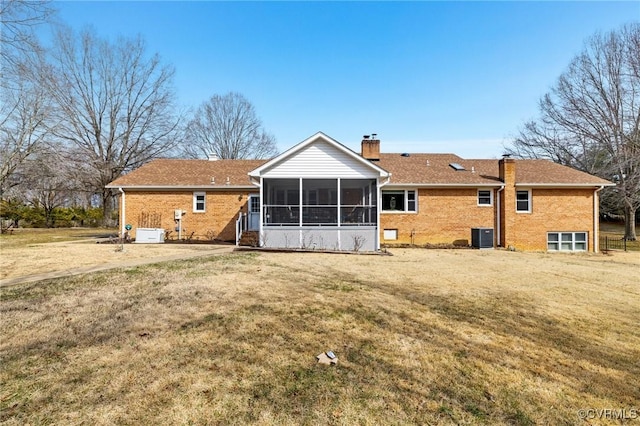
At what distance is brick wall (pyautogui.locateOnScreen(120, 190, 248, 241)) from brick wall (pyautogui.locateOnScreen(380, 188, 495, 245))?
29.2 ft

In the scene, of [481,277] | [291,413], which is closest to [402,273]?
[481,277]

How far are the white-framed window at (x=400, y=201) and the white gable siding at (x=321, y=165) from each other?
3.87 m

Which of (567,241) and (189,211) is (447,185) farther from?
(189,211)

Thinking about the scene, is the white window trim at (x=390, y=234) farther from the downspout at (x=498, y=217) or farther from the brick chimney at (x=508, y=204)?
the brick chimney at (x=508, y=204)

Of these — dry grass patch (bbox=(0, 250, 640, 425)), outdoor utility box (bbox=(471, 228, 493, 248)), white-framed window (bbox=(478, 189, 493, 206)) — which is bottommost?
dry grass patch (bbox=(0, 250, 640, 425))

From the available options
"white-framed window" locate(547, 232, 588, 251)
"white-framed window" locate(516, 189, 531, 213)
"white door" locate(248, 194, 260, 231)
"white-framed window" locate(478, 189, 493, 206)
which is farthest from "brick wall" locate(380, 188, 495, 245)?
"white door" locate(248, 194, 260, 231)

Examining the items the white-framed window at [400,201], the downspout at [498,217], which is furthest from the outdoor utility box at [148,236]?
the downspout at [498,217]

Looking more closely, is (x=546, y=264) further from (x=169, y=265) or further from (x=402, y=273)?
(x=169, y=265)

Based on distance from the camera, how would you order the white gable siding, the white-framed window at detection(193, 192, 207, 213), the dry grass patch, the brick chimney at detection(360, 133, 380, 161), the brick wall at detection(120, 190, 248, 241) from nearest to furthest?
the dry grass patch
the white gable siding
the brick wall at detection(120, 190, 248, 241)
the white-framed window at detection(193, 192, 207, 213)
the brick chimney at detection(360, 133, 380, 161)

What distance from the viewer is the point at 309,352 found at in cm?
423

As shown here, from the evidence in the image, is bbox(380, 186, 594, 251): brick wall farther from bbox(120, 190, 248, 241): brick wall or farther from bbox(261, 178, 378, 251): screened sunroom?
bbox(120, 190, 248, 241): brick wall

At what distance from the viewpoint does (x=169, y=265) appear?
1010 centimetres

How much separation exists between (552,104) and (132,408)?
38.0 metres

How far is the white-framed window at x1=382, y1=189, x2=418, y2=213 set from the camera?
18.5 m
